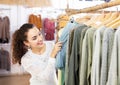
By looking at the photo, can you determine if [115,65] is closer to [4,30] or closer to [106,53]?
[106,53]

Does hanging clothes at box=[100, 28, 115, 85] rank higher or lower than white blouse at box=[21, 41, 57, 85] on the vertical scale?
higher

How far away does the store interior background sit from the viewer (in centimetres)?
522

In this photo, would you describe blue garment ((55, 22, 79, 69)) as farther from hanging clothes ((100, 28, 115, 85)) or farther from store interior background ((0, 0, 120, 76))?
store interior background ((0, 0, 120, 76))

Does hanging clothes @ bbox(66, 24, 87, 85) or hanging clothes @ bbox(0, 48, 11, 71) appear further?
hanging clothes @ bbox(0, 48, 11, 71)

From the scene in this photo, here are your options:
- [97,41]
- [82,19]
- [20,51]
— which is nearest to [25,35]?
[20,51]

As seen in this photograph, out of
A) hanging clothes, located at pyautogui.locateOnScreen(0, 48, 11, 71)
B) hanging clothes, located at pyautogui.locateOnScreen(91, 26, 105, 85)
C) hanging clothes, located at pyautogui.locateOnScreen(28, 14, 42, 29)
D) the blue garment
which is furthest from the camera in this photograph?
hanging clothes, located at pyautogui.locateOnScreen(28, 14, 42, 29)

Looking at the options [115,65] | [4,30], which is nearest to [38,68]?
[115,65]

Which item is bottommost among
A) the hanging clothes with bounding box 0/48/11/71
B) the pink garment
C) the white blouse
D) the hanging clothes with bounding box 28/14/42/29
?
the hanging clothes with bounding box 0/48/11/71

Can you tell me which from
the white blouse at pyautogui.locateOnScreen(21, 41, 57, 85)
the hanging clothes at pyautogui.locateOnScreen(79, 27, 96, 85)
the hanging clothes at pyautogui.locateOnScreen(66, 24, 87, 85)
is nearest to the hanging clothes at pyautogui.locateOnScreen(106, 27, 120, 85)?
the hanging clothes at pyautogui.locateOnScreen(79, 27, 96, 85)

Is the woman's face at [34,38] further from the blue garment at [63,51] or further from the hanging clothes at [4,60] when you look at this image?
the hanging clothes at [4,60]

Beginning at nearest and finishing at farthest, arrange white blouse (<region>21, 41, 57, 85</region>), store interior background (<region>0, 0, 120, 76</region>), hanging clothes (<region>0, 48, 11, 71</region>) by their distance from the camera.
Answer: white blouse (<region>21, 41, 57, 85</region>), hanging clothes (<region>0, 48, 11, 71</region>), store interior background (<region>0, 0, 120, 76</region>)

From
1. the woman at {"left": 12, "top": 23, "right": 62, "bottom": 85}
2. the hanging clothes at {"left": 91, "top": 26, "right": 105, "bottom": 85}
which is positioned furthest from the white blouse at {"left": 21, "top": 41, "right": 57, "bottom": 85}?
the hanging clothes at {"left": 91, "top": 26, "right": 105, "bottom": 85}

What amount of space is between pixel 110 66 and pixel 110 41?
14 centimetres

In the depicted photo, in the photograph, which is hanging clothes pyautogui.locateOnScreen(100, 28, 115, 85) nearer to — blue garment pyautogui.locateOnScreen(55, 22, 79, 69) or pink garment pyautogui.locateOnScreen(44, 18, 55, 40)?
blue garment pyautogui.locateOnScreen(55, 22, 79, 69)
